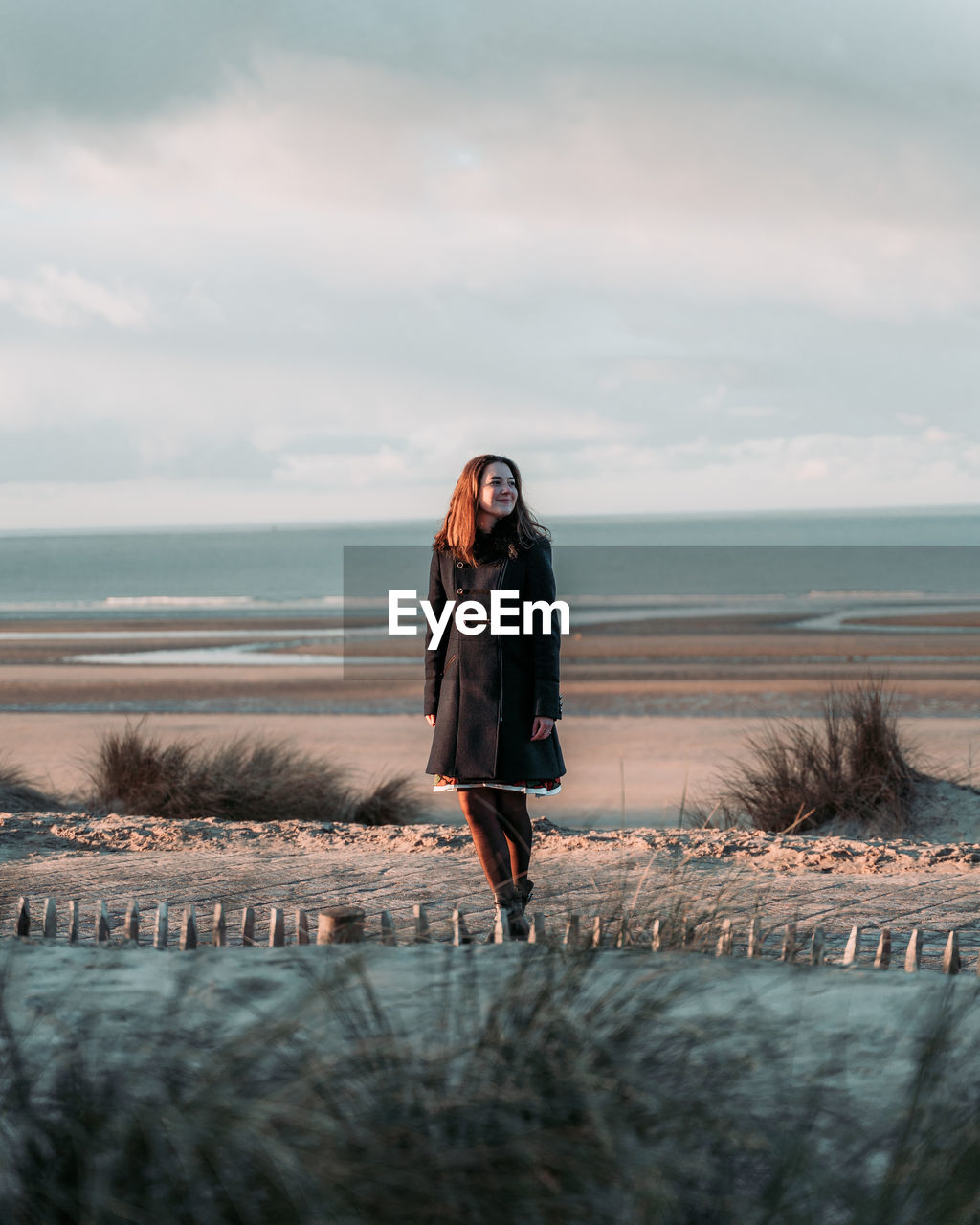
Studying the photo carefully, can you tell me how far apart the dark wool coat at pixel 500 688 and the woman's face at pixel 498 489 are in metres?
0.20

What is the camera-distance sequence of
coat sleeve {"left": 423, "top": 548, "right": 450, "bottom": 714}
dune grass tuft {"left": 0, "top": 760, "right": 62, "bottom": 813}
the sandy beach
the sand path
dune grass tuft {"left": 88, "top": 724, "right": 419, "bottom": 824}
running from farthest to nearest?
the sand path, dune grass tuft {"left": 0, "top": 760, "right": 62, "bottom": 813}, dune grass tuft {"left": 88, "top": 724, "right": 419, "bottom": 824}, the sandy beach, coat sleeve {"left": 423, "top": 548, "right": 450, "bottom": 714}

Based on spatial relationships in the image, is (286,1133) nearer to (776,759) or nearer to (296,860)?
(296,860)

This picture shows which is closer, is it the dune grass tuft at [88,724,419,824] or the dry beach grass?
the dry beach grass

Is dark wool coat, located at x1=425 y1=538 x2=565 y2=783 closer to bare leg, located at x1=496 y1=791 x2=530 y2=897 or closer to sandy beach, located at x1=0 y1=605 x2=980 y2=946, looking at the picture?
bare leg, located at x1=496 y1=791 x2=530 y2=897

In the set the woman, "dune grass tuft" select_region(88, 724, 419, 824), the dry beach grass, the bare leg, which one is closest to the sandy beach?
the bare leg

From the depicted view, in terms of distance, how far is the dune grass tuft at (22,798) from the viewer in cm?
905

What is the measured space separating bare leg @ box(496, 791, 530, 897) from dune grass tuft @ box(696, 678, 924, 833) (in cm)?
359

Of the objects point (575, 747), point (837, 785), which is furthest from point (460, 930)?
point (575, 747)

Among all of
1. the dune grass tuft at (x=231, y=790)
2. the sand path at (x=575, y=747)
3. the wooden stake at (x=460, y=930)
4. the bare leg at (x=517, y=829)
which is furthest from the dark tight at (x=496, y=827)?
the dune grass tuft at (x=231, y=790)

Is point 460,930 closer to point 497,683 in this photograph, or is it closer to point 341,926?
point 341,926

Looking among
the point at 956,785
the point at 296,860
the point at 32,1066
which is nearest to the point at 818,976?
the point at 32,1066

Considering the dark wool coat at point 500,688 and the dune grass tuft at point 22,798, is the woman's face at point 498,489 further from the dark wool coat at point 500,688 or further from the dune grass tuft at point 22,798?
the dune grass tuft at point 22,798

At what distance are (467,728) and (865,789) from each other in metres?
4.57

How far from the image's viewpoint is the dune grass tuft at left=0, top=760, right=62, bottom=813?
9055 mm
